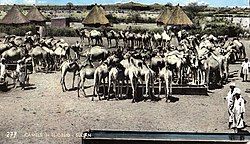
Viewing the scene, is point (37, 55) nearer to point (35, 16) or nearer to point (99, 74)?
point (99, 74)

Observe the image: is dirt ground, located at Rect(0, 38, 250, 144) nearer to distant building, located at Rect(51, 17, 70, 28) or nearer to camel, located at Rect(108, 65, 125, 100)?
camel, located at Rect(108, 65, 125, 100)

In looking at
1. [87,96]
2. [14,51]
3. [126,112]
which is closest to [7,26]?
[14,51]

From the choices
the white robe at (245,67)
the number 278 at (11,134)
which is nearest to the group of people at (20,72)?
the number 278 at (11,134)

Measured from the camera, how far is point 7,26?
32.0 meters

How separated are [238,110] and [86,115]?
12.7ft

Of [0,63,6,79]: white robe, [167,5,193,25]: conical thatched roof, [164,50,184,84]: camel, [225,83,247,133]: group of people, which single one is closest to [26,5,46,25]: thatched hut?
[167,5,193,25]: conical thatched roof

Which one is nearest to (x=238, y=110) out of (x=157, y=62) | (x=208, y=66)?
(x=208, y=66)

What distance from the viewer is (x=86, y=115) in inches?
470

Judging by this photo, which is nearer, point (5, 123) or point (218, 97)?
point (5, 123)

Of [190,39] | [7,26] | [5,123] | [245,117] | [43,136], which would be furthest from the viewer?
[7,26]

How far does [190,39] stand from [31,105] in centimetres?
1013

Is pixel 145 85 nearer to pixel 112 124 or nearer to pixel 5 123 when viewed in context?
pixel 112 124

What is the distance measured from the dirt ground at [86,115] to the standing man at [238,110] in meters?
0.46

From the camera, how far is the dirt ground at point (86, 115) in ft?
34.3
